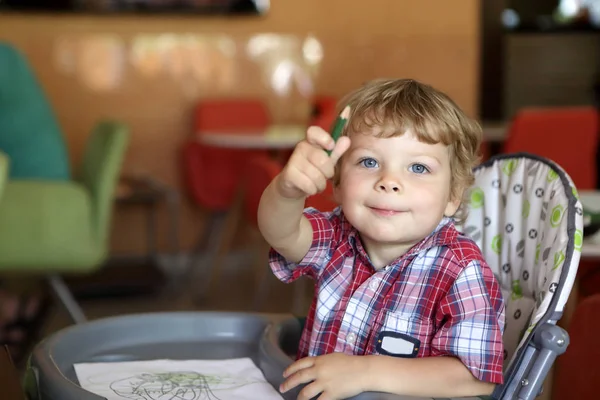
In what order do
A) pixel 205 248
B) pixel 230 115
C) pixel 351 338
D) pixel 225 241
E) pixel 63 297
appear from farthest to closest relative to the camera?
1. pixel 205 248
2. pixel 225 241
3. pixel 230 115
4. pixel 63 297
5. pixel 351 338

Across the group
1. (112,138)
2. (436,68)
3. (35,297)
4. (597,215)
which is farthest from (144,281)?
(597,215)

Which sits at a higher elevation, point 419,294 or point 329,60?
point 419,294

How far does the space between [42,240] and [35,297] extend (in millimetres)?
1208

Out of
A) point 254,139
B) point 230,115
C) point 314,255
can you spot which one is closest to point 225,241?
point 230,115

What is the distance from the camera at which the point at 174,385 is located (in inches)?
44.6

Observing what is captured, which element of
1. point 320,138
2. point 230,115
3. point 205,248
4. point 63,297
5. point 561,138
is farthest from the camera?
point 205,248

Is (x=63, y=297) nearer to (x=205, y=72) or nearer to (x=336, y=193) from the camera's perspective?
(x=336, y=193)

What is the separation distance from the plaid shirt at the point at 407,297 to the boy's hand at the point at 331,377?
4.3 inches

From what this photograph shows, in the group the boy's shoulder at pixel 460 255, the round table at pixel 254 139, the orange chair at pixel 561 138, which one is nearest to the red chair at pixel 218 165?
the round table at pixel 254 139

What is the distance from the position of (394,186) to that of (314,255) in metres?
0.20

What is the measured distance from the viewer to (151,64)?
15.8ft

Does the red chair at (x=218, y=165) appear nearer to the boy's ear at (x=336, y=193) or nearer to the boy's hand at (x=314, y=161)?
the boy's ear at (x=336, y=193)

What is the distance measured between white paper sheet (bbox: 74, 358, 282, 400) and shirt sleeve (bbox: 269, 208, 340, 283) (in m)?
0.14

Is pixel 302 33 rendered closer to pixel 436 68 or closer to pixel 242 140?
pixel 436 68
